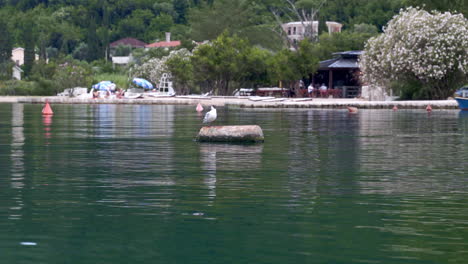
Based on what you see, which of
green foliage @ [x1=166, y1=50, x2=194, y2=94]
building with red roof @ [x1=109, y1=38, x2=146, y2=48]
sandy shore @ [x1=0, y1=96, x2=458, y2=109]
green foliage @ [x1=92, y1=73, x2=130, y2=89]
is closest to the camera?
sandy shore @ [x1=0, y1=96, x2=458, y2=109]

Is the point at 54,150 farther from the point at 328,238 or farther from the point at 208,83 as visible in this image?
the point at 208,83

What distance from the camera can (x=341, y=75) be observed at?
301 feet

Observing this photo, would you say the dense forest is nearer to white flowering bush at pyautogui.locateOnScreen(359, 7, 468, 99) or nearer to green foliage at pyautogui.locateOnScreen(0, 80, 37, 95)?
green foliage at pyautogui.locateOnScreen(0, 80, 37, 95)

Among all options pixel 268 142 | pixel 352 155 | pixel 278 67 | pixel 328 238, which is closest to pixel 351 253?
pixel 328 238

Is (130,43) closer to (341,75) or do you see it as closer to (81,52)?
(81,52)

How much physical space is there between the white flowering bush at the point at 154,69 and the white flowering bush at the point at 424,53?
130 ft

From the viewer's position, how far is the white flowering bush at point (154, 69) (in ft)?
362

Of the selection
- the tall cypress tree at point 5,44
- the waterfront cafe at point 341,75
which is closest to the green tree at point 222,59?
the waterfront cafe at point 341,75

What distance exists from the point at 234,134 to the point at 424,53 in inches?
1710

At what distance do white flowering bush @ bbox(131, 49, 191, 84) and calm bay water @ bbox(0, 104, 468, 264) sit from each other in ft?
267

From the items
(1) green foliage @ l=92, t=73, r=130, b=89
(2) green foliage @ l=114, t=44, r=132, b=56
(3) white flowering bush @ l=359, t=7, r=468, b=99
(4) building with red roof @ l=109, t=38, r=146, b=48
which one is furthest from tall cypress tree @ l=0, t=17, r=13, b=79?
(3) white flowering bush @ l=359, t=7, r=468, b=99

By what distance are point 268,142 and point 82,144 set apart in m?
6.43

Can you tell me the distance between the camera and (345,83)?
3595 inches

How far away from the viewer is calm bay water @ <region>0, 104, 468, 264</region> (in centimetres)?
1143
